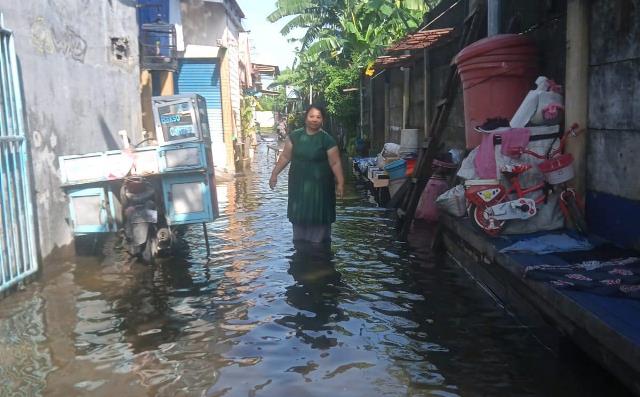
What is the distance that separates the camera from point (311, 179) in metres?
6.14

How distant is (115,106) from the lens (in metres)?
9.70

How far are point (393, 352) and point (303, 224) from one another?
236 centimetres

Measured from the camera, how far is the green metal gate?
5.48 m

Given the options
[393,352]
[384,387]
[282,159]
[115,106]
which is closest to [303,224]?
[282,159]

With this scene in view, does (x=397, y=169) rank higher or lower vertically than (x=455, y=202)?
higher

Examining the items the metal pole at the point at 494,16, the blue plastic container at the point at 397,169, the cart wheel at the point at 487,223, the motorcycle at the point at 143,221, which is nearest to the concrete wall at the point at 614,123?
the cart wheel at the point at 487,223

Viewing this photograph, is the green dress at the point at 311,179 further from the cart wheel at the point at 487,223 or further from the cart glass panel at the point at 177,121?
the cart glass panel at the point at 177,121

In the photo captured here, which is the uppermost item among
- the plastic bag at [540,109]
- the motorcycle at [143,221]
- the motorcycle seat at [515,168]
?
the plastic bag at [540,109]

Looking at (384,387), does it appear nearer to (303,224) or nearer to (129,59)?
(303,224)

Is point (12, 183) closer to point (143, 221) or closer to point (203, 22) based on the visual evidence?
point (143, 221)

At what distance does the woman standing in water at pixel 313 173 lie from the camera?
20.0 feet

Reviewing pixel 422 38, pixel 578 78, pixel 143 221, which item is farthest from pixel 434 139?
pixel 143 221

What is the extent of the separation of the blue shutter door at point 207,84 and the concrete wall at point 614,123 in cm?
1440

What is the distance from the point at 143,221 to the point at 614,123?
479 cm
